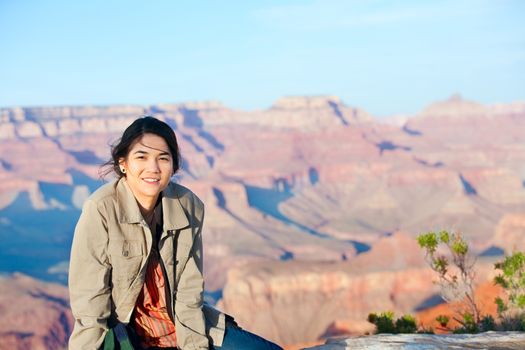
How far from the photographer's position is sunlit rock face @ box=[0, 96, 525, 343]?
54.8 meters

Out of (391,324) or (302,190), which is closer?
(391,324)

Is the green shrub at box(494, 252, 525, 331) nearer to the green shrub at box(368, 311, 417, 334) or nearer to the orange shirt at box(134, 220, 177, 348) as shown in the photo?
the green shrub at box(368, 311, 417, 334)

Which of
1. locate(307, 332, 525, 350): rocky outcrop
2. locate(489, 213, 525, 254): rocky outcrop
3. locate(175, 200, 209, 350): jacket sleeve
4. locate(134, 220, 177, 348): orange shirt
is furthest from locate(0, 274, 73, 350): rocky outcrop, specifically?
locate(175, 200, 209, 350): jacket sleeve

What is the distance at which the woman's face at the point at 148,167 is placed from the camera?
3.78m

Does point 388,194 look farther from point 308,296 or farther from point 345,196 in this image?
point 308,296

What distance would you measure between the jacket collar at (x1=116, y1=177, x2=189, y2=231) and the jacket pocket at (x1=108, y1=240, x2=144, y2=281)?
0.42ft

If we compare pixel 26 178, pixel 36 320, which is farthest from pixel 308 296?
pixel 26 178

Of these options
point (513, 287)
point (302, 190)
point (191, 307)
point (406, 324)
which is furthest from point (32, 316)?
point (302, 190)

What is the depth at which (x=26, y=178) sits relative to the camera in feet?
420

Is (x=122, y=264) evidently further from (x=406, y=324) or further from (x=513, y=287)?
(x=513, y=287)

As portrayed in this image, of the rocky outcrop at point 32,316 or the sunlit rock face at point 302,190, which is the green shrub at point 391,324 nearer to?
the sunlit rock face at point 302,190

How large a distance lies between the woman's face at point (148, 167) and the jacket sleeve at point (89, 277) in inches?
11.4

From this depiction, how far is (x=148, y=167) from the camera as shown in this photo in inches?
148

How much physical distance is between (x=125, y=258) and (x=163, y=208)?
1.21 ft
